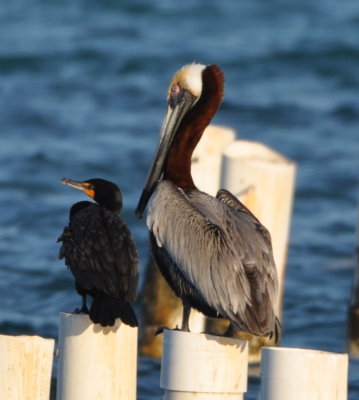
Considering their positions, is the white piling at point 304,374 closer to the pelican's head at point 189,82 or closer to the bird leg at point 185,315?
the bird leg at point 185,315

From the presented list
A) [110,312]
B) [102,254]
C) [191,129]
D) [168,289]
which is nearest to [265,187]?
[168,289]

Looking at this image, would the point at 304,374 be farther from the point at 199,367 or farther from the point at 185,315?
the point at 185,315

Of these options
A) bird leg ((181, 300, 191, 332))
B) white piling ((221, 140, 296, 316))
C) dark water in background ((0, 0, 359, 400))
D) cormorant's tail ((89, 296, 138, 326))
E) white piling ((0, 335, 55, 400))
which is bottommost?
white piling ((0, 335, 55, 400))

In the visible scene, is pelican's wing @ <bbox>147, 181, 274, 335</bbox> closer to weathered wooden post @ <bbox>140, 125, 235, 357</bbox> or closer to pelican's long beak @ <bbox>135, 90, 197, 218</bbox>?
pelican's long beak @ <bbox>135, 90, 197, 218</bbox>

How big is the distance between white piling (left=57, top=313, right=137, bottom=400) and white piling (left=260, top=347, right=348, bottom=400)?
60cm

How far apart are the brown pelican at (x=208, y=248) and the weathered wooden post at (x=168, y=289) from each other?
129 centimetres

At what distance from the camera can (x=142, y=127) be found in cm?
1573

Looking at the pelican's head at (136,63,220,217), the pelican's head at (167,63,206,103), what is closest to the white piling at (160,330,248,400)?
the pelican's head at (136,63,220,217)

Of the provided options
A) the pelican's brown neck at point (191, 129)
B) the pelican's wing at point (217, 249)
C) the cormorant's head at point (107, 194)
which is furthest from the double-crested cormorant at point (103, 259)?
the pelican's brown neck at point (191, 129)

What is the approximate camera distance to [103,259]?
5125 millimetres

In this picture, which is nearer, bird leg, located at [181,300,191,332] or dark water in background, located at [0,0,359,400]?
bird leg, located at [181,300,191,332]

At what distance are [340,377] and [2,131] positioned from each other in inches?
440

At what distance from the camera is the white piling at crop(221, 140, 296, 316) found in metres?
7.05

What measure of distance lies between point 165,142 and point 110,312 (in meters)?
1.65
